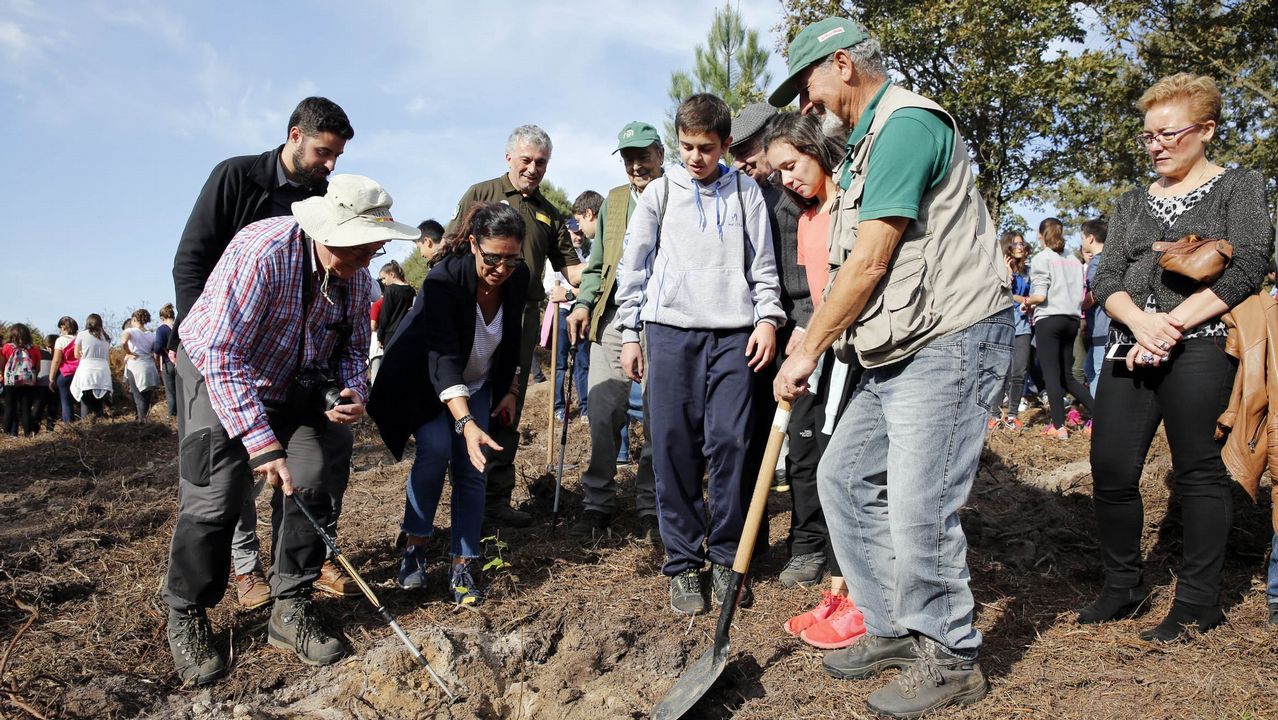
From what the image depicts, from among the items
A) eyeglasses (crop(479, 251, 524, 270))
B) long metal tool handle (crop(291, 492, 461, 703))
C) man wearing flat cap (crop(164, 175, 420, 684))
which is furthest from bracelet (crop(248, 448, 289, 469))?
eyeglasses (crop(479, 251, 524, 270))

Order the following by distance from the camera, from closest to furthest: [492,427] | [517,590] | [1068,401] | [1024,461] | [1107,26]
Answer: [517,590] → [492,427] → [1024,461] → [1068,401] → [1107,26]

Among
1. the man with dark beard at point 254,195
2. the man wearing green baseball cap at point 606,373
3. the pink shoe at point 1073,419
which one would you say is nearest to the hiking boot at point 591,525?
the man wearing green baseball cap at point 606,373

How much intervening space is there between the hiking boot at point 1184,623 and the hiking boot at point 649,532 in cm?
237

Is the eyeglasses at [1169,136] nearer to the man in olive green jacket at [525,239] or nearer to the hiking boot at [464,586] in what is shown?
the man in olive green jacket at [525,239]

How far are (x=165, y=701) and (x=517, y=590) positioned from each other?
147 cm

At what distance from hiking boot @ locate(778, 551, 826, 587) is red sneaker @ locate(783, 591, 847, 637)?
17.2 inches

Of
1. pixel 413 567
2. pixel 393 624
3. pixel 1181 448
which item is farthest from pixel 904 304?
pixel 413 567

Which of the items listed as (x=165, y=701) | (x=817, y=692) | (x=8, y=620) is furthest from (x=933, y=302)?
(x=8, y=620)

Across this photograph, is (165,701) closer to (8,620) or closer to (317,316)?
(8,620)

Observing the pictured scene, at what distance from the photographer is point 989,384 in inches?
100

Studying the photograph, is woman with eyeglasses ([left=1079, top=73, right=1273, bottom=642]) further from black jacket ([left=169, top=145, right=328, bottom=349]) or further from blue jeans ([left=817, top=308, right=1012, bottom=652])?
black jacket ([left=169, top=145, right=328, bottom=349])

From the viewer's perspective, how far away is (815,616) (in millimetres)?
3326

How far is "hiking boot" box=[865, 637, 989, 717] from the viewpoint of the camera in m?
2.58

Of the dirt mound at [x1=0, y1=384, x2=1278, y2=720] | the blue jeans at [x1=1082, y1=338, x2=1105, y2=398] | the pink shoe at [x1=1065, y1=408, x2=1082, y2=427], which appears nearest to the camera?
the dirt mound at [x1=0, y1=384, x2=1278, y2=720]
